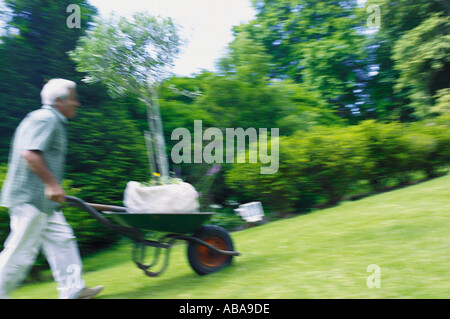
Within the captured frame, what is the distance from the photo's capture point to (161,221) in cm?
413

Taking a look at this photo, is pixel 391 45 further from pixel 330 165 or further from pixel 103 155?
pixel 103 155

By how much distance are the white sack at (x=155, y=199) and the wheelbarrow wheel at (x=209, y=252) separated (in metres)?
0.53

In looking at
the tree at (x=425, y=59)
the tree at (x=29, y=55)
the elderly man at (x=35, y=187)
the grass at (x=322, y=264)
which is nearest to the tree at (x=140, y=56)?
the tree at (x=29, y=55)

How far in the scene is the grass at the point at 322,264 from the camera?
3.89 m

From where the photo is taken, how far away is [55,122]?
3.60m

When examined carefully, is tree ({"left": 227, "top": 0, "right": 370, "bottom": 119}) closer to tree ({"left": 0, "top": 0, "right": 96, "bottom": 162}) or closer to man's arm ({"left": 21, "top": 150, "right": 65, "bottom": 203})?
tree ({"left": 0, "top": 0, "right": 96, "bottom": 162})

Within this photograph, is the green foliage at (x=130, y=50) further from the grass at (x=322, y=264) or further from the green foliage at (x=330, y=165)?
the grass at (x=322, y=264)

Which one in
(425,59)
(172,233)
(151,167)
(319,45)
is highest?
(319,45)

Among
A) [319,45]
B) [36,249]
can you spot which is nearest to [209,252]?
[36,249]

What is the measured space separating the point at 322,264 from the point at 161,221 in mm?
1724

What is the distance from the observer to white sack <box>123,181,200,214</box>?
162 inches

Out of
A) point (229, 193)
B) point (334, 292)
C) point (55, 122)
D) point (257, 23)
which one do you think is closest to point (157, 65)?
point (229, 193)
